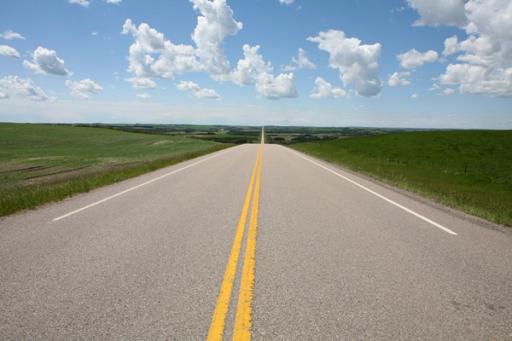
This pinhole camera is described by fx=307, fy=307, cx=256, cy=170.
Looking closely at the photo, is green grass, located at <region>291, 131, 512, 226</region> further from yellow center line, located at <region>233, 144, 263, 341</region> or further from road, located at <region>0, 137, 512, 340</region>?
yellow center line, located at <region>233, 144, 263, 341</region>

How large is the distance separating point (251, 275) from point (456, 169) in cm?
2319

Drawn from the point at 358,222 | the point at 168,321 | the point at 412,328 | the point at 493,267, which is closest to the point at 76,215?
the point at 168,321

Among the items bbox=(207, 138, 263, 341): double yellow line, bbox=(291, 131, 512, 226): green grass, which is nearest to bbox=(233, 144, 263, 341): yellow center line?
bbox=(207, 138, 263, 341): double yellow line

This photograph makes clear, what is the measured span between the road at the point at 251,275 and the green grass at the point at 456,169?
10.4ft

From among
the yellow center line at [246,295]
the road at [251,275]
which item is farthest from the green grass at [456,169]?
the yellow center line at [246,295]

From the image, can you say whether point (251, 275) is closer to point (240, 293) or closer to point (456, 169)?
point (240, 293)

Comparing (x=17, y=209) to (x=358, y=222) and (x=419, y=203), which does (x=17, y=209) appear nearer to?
(x=358, y=222)

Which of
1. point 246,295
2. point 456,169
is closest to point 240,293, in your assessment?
point 246,295

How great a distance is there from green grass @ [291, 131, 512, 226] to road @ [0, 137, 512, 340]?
317cm

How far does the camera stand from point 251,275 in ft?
13.9

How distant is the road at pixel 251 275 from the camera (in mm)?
3109

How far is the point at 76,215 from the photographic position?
750 cm

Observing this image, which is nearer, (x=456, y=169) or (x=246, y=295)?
(x=246, y=295)

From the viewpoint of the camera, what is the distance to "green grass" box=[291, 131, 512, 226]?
10469 millimetres
